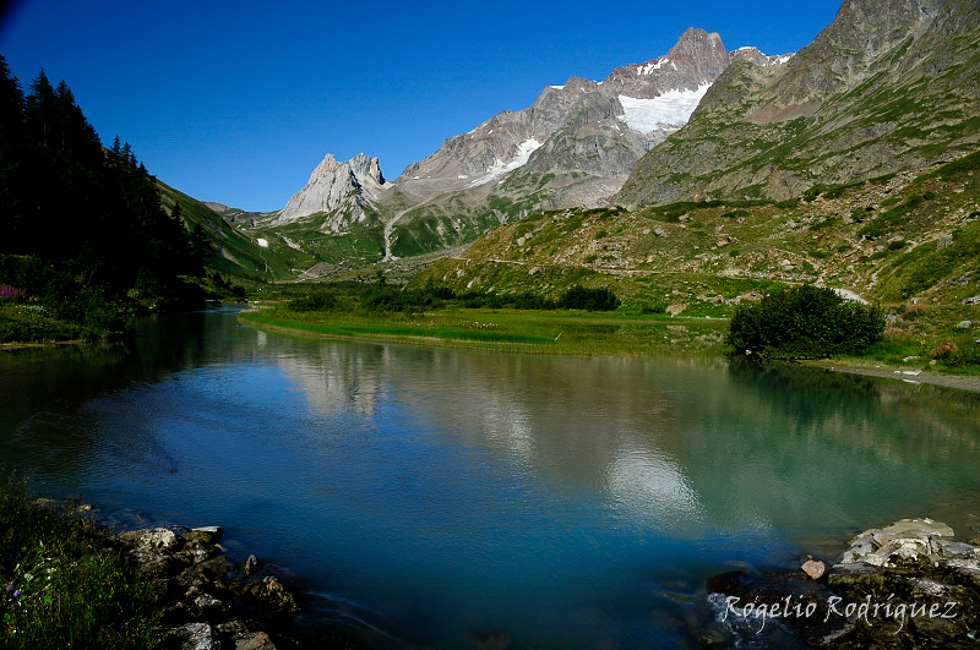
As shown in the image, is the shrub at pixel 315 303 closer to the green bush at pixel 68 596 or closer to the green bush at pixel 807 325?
the green bush at pixel 807 325

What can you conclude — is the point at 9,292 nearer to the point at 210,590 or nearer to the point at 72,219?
the point at 72,219

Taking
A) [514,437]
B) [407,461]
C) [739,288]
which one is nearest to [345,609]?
[407,461]

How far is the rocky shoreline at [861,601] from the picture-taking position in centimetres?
1160

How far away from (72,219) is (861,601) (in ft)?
370

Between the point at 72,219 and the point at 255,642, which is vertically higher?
the point at 72,219

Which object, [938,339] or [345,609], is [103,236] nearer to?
[345,609]

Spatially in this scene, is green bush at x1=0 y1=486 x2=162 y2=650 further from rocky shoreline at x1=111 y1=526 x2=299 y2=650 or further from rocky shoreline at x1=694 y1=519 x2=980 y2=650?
rocky shoreline at x1=694 y1=519 x2=980 y2=650

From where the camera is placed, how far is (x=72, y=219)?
93062 millimetres

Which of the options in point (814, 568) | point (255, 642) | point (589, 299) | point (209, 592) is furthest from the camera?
point (589, 299)

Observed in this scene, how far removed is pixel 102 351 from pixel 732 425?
52358 millimetres

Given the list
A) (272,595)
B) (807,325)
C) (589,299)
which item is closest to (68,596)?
(272,595)

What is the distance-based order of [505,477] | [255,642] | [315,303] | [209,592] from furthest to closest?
1. [315,303]
2. [505,477]
3. [209,592]
4. [255,642]

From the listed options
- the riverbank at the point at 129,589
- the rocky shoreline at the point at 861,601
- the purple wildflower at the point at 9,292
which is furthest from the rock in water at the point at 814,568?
the purple wildflower at the point at 9,292

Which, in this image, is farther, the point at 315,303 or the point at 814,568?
the point at 315,303
